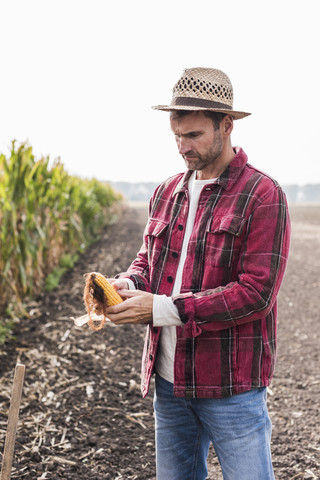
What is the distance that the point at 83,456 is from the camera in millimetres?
2998

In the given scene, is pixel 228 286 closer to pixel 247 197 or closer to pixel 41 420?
pixel 247 197

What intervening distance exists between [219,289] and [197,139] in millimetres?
537

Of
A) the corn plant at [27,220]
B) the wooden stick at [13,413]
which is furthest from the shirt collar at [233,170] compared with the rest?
the corn plant at [27,220]

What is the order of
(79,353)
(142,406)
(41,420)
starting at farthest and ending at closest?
(79,353), (142,406), (41,420)

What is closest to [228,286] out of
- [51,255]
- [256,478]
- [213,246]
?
[213,246]

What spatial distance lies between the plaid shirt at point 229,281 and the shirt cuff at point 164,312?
0.08ft

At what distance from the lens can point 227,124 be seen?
1.78 meters

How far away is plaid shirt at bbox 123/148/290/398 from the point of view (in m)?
1.63

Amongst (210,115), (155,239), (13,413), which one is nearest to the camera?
(13,413)

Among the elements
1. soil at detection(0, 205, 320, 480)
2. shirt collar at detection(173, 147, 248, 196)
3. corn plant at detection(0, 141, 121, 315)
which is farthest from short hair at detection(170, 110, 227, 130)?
corn plant at detection(0, 141, 121, 315)

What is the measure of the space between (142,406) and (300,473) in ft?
4.07

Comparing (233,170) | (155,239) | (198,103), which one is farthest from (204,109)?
(155,239)

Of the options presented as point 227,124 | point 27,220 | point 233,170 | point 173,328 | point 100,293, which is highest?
point 227,124

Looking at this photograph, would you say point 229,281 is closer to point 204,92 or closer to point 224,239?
point 224,239
